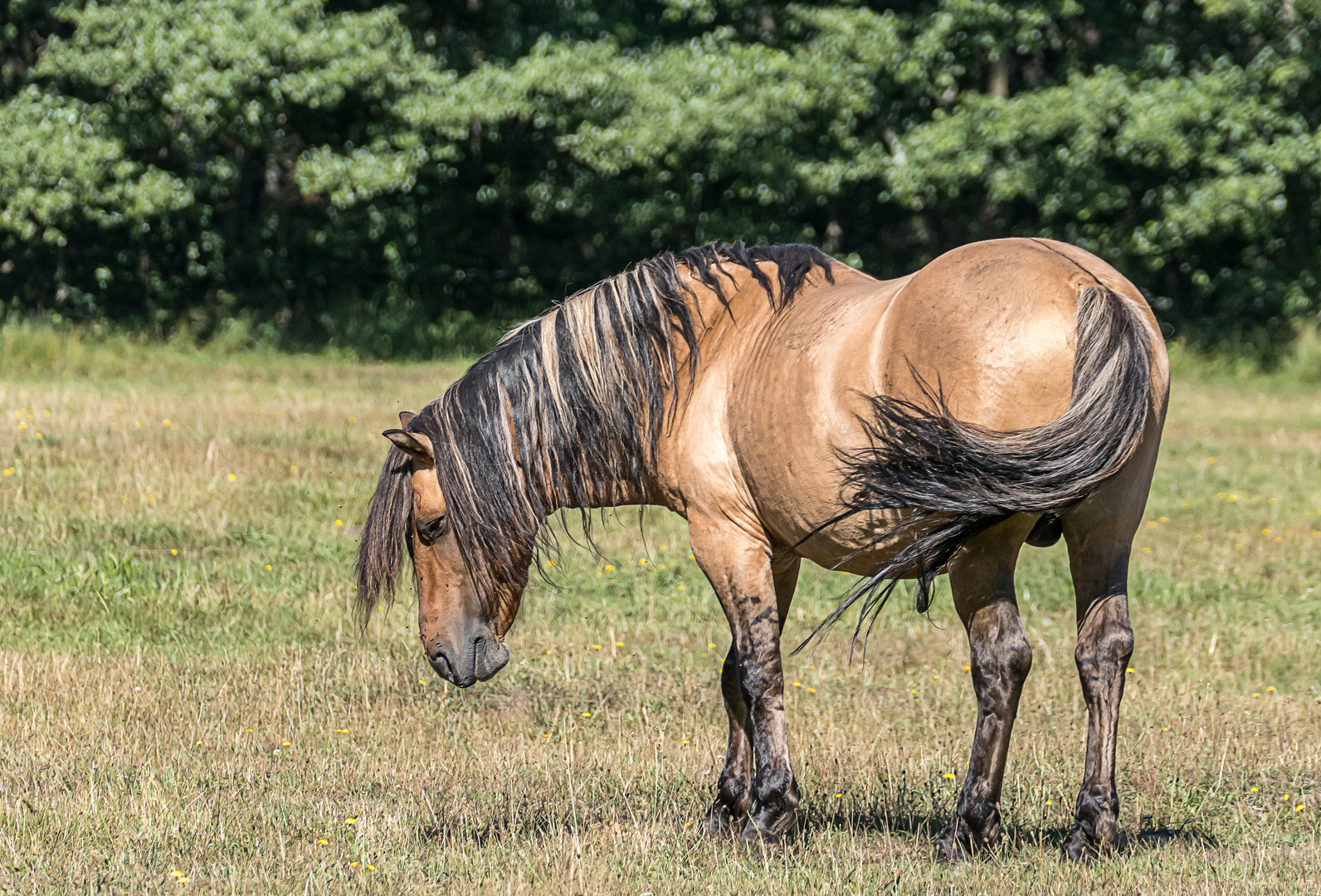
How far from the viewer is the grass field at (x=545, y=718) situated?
405 cm

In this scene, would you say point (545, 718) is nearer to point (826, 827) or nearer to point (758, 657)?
point (826, 827)

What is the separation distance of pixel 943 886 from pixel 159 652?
4473mm

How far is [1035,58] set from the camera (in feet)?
78.9

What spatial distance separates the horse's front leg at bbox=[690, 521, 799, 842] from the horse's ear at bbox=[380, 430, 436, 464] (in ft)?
3.08

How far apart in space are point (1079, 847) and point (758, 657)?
1155mm

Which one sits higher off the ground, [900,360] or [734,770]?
Result: [900,360]

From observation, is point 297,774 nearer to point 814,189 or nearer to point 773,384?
point 773,384

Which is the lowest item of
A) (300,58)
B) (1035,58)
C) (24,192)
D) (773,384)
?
(773,384)

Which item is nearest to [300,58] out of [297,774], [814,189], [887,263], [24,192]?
[24,192]

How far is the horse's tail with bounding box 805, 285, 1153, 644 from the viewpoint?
3.67m

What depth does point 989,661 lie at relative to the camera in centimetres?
400

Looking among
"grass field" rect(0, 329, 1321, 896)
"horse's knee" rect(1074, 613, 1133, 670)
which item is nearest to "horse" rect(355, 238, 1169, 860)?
"horse's knee" rect(1074, 613, 1133, 670)

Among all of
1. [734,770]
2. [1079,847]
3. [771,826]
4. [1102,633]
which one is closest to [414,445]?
[734,770]

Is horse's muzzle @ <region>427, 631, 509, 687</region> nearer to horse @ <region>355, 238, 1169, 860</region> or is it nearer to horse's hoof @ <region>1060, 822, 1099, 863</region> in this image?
horse @ <region>355, 238, 1169, 860</region>
